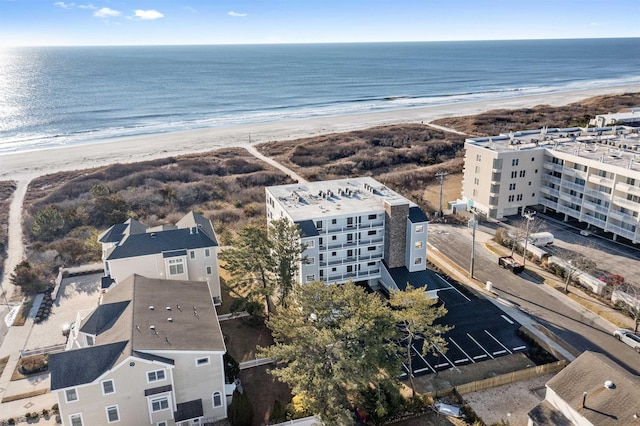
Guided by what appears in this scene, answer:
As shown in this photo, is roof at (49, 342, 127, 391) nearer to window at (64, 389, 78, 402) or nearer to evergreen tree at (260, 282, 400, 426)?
window at (64, 389, 78, 402)

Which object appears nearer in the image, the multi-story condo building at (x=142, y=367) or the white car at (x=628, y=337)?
the multi-story condo building at (x=142, y=367)

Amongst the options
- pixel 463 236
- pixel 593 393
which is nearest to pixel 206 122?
pixel 463 236

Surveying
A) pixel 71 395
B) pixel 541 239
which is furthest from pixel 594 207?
pixel 71 395

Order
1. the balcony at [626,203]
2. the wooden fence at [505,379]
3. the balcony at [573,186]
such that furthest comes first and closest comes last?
1. the balcony at [573,186]
2. the balcony at [626,203]
3. the wooden fence at [505,379]

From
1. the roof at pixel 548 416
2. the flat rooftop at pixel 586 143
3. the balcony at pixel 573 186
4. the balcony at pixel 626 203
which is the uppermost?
the flat rooftop at pixel 586 143

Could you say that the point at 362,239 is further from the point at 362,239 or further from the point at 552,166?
the point at 552,166

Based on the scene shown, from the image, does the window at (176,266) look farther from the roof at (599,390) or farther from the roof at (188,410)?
the roof at (599,390)

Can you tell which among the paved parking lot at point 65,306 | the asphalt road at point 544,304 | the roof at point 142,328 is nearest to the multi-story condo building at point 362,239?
the asphalt road at point 544,304

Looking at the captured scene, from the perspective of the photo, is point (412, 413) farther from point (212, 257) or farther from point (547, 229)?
point (547, 229)
